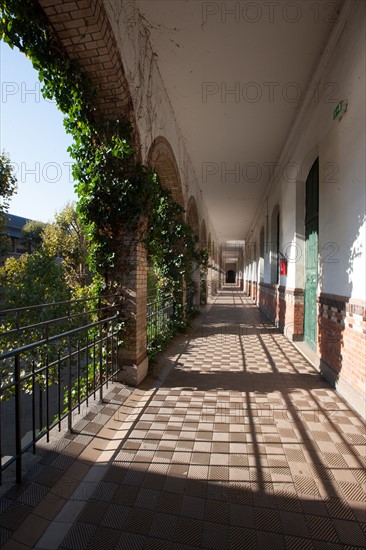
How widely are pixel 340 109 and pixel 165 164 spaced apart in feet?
10.3

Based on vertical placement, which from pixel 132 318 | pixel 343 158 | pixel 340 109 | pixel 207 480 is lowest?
pixel 207 480

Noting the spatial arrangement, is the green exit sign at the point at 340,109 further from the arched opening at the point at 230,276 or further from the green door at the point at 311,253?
the arched opening at the point at 230,276

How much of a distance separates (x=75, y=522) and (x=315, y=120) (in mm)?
5302

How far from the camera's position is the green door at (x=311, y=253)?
16.5ft

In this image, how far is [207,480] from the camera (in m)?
2.00

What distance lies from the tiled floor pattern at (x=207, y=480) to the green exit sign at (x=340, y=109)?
3.09 metres

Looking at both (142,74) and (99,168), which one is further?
(142,74)

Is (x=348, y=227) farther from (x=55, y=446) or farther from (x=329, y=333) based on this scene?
(x=55, y=446)

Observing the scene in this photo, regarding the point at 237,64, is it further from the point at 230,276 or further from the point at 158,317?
the point at 230,276

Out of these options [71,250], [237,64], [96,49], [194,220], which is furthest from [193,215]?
[71,250]

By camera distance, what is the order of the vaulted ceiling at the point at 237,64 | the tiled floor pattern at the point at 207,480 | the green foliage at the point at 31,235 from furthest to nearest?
1. the green foliage at the point at 31,235
2. the vaulted ceiling at the point at 237,64
3. the tiled floor pattern at the point at 207,480

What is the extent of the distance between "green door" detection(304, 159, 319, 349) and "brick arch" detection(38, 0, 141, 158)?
3143 millimetres

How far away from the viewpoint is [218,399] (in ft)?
10.6

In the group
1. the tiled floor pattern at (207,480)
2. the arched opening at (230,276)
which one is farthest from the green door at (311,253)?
the arched opening at (230,276)
